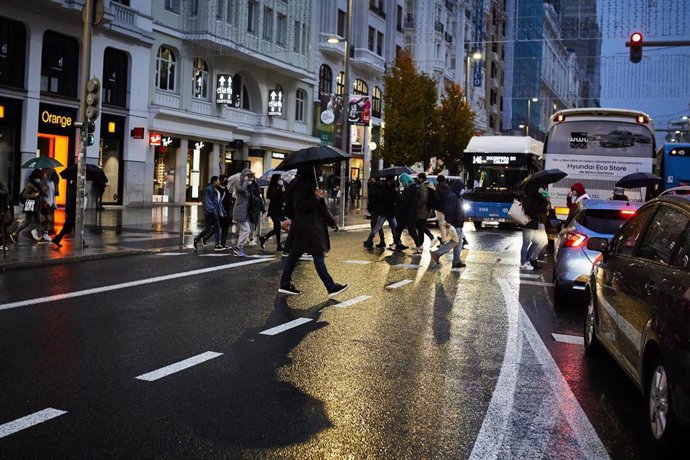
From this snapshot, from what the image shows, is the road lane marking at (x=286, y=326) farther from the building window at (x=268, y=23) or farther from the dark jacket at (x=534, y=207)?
the building window at (x=268, y=23)

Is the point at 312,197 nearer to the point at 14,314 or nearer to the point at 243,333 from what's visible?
the point at 243,333

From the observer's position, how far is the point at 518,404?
5434 mm

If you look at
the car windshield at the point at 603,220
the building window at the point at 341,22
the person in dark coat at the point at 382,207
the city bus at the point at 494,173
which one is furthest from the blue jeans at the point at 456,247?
the building window at the point at 341,22

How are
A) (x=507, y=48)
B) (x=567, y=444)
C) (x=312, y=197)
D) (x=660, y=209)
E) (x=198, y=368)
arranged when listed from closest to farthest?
(x=567, y=444) < (x=660, y=209) < (x=198, y=368) < (x=312, y=197) < (x=507, y=48)

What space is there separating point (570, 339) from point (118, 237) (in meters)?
12.7

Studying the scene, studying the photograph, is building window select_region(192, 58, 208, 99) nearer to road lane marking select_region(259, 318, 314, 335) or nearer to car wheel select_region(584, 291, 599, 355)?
road lane marking select_region(259, 318, 314, 335)

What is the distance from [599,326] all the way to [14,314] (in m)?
6.10

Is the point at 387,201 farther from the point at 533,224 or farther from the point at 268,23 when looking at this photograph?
the point at 268,23

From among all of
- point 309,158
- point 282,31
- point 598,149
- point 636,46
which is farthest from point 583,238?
point 282,31

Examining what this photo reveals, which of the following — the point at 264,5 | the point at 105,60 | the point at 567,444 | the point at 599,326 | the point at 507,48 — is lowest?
the point at 567,444

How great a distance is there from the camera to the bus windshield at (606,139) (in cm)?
2028

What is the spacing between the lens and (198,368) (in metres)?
6.20

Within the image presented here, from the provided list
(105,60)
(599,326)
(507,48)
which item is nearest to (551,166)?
(599,326)

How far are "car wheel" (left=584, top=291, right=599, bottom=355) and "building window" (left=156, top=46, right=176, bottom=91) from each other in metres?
29.3
